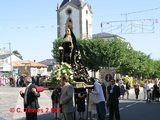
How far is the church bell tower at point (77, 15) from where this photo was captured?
108 meters

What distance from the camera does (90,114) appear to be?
67.1 ft

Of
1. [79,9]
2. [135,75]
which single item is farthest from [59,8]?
[135,75]

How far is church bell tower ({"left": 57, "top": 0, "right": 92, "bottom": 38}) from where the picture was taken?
108 metres

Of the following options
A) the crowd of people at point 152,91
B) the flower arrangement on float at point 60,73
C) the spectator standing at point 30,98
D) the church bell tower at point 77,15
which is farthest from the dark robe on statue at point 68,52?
the church bell tower at point 77,15

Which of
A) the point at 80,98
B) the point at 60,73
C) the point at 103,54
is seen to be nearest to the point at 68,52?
the point at 80,98

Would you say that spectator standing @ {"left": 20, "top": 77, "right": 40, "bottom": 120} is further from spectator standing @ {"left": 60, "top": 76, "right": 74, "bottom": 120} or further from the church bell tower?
the church bell tower

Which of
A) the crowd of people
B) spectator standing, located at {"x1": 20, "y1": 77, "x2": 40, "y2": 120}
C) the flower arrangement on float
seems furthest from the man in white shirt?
the crowd of people

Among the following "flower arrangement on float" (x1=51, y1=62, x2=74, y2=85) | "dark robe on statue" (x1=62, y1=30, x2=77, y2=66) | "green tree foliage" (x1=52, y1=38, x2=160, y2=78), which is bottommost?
"flower arrangement on float" (x1=51, y1=62, x2=74, y2=85)

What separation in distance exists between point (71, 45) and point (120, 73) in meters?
70.1

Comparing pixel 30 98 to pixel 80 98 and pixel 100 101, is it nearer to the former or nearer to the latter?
pixel 100 101

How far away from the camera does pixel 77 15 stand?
11006 cm

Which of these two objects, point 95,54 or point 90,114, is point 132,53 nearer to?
point 95,54

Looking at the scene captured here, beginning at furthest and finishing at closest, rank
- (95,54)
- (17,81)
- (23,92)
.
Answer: (95,54)
(17,81)
(23,92)

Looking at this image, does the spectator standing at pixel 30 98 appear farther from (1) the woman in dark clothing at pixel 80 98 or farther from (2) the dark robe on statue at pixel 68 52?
(2) the dark robe on statue at pixel 68 52
